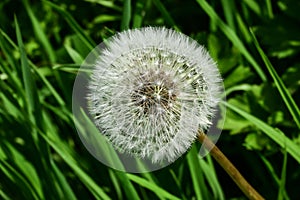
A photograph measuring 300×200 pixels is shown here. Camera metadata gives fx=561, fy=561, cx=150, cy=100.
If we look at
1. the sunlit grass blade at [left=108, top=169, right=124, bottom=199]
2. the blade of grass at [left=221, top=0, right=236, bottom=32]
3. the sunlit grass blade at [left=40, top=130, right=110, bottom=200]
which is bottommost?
the sunlit grass blade at [left=108, top=169, right=124, bottom=199]

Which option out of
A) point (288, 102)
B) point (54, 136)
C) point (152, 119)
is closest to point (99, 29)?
point (54, 136)

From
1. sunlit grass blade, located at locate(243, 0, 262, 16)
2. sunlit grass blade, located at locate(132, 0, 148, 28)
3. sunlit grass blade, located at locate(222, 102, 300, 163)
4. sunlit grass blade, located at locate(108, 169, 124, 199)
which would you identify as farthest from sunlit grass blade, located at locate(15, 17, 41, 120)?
sunlit grass blade, located at locate(243, 0, 262, 16)

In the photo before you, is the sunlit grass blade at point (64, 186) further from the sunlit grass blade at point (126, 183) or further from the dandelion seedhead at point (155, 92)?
the dandelion seedhead at point (155, 92)

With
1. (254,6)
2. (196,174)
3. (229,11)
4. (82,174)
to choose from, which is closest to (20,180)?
(82,174)

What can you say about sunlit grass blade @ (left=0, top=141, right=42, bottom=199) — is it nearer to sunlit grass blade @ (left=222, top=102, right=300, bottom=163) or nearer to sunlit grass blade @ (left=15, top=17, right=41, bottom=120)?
sunlit grass blade @ (left=15, top=17, right=41, bottom=120)

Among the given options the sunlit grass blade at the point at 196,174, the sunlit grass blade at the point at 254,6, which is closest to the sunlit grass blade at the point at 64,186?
the sunlit grass blade at the point at 196,174

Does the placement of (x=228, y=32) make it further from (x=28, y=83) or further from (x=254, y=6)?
(x=28, y=83)

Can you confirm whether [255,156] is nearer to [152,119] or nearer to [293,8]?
[293,8]
